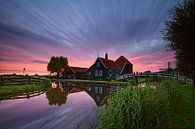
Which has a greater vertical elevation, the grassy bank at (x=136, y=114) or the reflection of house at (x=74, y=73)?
the reflection of house at (x=74, y=73)

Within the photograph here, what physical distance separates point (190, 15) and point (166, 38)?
3.95 m

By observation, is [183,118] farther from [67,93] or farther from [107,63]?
[107,63]

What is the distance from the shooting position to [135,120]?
7.84 meters

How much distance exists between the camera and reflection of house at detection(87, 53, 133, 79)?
65250 millimetres

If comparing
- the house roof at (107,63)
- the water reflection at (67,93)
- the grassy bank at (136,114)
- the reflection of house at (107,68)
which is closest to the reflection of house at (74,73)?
the reflection of house at (107,68)

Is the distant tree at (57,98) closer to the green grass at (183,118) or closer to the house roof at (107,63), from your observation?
the green grass at (183,118)

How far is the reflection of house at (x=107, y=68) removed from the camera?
6525cm

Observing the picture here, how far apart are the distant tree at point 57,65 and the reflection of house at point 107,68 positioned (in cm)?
2005

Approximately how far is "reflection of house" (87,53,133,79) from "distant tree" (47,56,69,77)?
65.8ft

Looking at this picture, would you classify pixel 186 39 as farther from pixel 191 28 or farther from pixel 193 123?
pixel 193 123

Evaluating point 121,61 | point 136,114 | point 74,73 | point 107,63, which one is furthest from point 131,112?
point 74,73

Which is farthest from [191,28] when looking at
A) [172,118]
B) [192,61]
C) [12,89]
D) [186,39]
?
[12,89]

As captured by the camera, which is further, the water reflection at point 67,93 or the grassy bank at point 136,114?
the water reflection at point 67,93

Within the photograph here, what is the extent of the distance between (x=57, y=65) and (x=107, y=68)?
2848 cm
